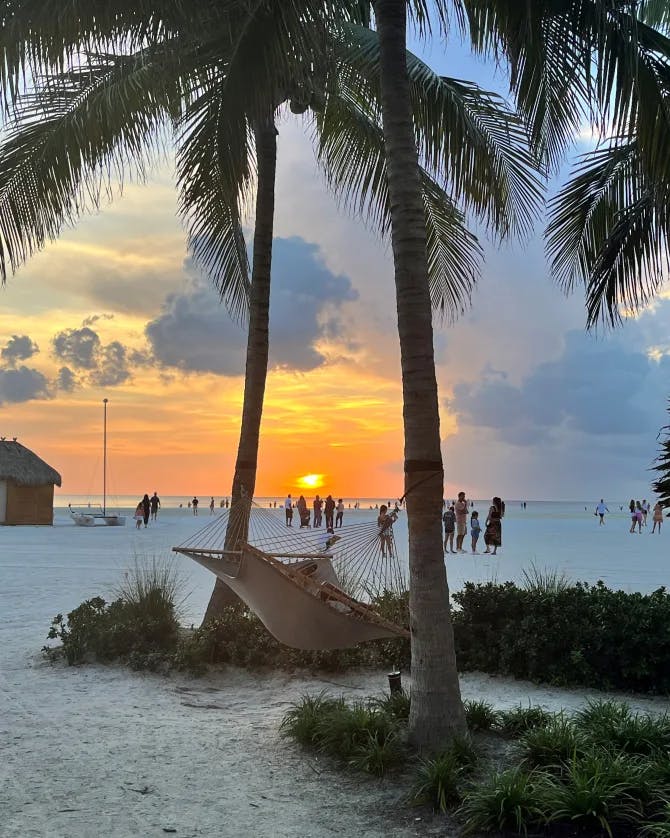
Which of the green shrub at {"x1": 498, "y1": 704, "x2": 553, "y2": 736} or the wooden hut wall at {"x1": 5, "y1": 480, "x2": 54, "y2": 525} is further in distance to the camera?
the wooden hut wall at {"x1": 5, "y1": 480, "x2": 54, "y2": 525}

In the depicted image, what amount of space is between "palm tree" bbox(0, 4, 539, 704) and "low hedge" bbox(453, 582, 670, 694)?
2.36 m

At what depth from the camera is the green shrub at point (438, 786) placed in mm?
3764

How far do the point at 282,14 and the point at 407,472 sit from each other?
9.76 feet

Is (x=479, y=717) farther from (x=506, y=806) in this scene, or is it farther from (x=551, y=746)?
(x=506, y=806)

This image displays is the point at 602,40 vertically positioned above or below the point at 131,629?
above

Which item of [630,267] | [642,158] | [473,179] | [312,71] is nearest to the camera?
[642,158]

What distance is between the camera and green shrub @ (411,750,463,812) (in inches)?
148

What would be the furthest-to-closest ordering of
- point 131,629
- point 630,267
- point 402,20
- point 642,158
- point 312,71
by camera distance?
point 630,267 → point 131,629 → point 312,71 → point 642,158 → point 402,20

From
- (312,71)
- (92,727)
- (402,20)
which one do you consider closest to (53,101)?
(312,71)

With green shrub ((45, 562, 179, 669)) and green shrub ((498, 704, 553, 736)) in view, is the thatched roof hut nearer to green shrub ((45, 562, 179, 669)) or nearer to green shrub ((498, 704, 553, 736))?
green shrub ((45, 562, 179, 669))

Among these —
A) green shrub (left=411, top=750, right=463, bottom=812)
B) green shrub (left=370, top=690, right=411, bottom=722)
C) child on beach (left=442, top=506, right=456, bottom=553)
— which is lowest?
green shrub (left=411, top=750, right=463, bottom=812)

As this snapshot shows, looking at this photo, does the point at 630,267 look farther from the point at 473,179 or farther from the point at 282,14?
the point at 282,14

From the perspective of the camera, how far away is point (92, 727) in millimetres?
5059

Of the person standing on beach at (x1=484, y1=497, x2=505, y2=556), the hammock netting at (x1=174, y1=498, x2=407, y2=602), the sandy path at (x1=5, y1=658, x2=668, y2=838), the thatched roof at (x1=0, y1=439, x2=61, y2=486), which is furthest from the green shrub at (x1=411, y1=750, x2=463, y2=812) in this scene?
the thatched roof at (x1=0, y1=439, x2=61, y2=486)
